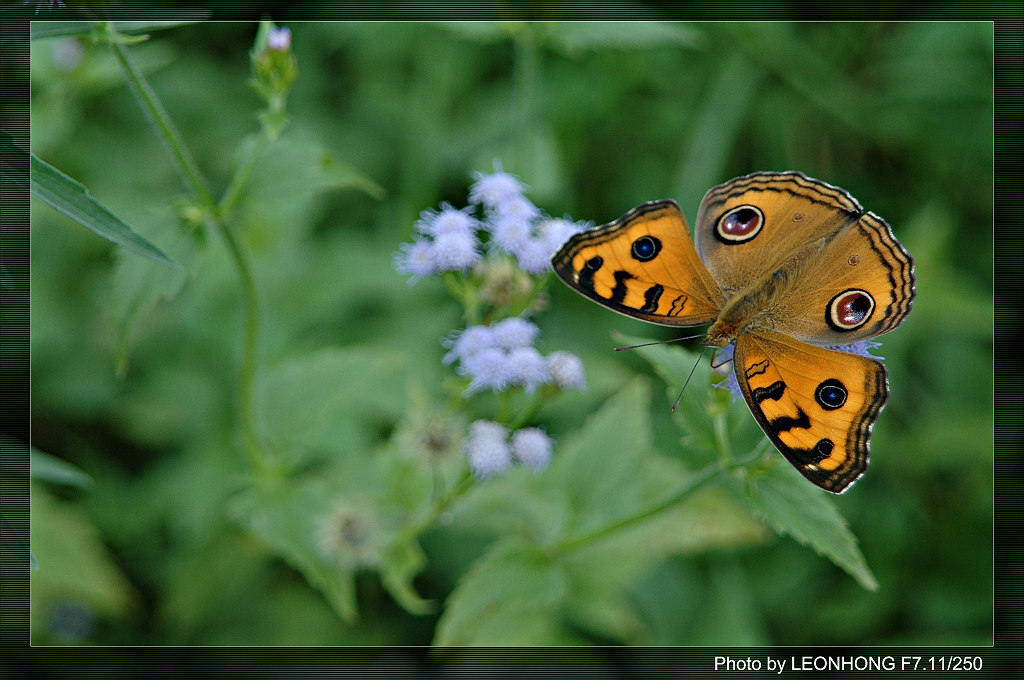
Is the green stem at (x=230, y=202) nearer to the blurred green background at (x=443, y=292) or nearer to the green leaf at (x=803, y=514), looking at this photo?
the blurred green background at (x=443, y=292)

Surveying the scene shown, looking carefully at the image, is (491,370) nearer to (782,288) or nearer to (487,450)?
(487,450)

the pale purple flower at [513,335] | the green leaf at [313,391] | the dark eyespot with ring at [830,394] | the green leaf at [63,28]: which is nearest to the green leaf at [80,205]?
the green leaf at [63,28]

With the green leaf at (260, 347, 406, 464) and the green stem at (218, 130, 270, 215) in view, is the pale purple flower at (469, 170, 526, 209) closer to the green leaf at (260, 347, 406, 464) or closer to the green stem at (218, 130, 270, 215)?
the green stem at (218, 130, 270, 215)

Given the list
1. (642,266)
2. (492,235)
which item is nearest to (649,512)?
(642,266)

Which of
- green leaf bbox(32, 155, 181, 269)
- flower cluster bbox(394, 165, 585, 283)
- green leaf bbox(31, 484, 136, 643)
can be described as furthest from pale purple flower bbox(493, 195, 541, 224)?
green leaf bbox(31, 484, 136, 643)

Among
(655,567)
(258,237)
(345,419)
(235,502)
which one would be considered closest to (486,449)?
(235,502)

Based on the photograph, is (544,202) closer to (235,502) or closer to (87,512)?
(235,502)
